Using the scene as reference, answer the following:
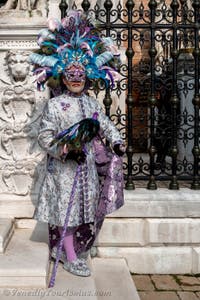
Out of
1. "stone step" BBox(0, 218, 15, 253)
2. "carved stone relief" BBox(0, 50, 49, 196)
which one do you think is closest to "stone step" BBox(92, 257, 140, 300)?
"stone step" BBox(0, 218, 15, 253)

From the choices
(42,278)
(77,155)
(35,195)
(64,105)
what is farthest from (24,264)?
(64,105)

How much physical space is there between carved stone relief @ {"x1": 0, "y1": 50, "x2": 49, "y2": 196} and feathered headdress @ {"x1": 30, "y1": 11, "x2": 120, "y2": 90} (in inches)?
35.0

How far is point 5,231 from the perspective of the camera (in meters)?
4.07

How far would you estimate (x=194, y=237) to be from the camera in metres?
4.76

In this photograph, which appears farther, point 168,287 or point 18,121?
point 18,121

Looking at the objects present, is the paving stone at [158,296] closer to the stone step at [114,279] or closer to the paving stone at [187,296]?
the paving stone at [187,296]

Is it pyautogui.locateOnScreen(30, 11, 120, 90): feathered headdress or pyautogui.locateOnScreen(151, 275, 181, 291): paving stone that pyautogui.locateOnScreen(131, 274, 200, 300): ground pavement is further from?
pyautogui.locateOnScreen(30, 11, 120, 90): feathered headdress

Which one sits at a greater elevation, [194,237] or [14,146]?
[14,146]

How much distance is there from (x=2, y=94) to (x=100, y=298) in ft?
7.42

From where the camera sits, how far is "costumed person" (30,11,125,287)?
3641mm

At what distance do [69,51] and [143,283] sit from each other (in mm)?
2410

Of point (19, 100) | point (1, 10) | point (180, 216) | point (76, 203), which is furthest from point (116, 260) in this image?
point (1, 10)

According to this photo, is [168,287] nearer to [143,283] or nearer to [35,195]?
[143,283]

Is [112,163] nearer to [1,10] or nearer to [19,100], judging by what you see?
[19,100]
